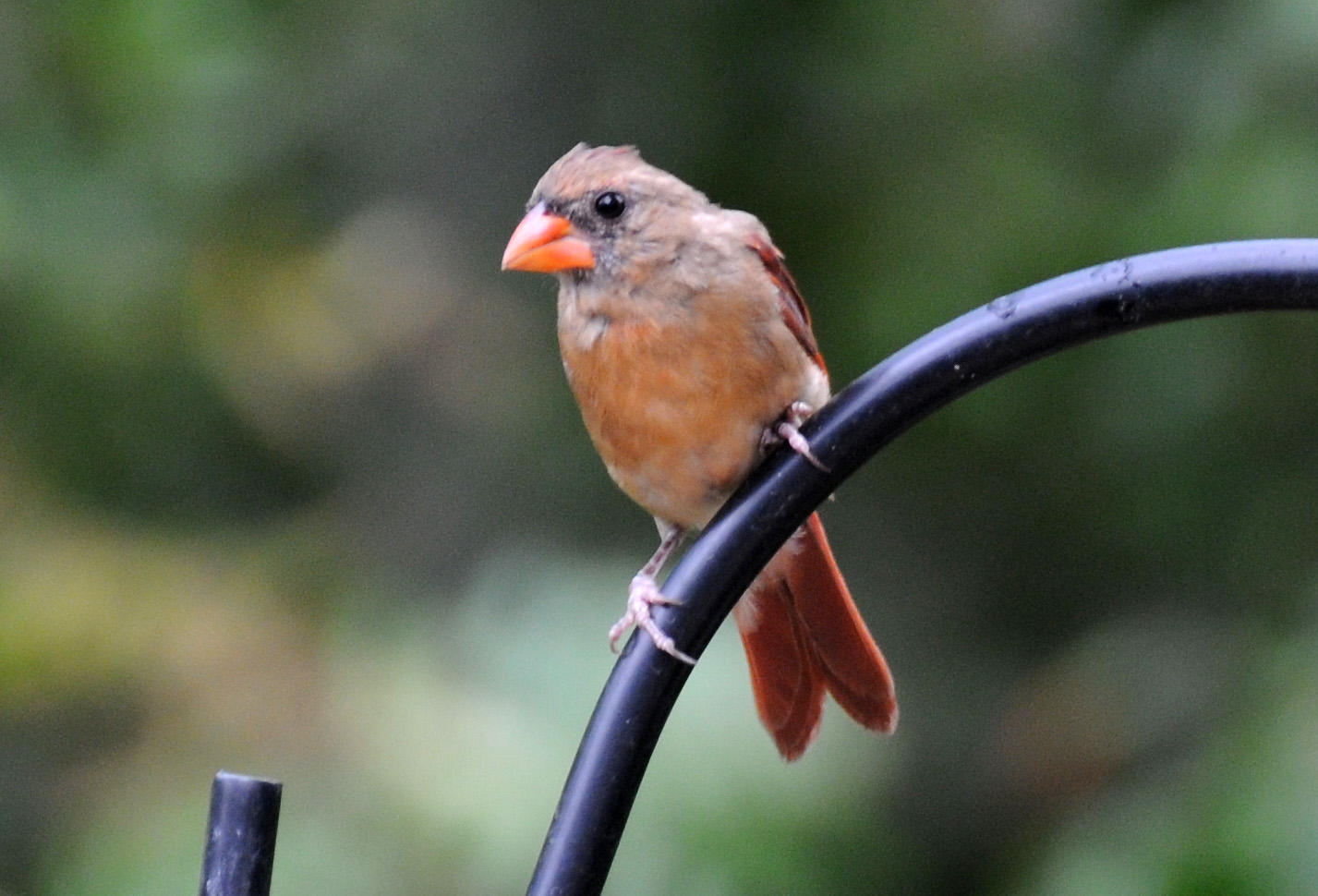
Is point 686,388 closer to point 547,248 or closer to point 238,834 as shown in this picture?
point 547,248

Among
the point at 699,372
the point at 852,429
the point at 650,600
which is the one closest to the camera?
the point at 852,429

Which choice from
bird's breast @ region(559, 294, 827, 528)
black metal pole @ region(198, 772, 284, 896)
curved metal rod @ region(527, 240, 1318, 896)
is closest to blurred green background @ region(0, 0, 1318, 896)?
bird's breast @ region(559, 294, 827, 528)

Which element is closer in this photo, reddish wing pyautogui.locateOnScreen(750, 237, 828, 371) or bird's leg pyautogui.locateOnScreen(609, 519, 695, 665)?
bird's leg pyautogui.locateOnScreen(609, 519, 695, 665)

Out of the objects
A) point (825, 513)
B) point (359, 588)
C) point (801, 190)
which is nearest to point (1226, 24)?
point (801, 190)

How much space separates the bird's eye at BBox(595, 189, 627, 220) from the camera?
2607 millimetres

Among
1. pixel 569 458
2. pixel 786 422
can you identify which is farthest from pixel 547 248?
pixel 569 458

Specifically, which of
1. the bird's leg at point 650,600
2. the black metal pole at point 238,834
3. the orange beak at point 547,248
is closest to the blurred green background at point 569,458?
the bird's leg at point 650,600

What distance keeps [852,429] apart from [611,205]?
1.04 m

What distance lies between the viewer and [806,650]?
251cm

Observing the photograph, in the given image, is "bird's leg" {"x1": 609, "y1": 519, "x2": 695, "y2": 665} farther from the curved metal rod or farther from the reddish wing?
the reddish wing

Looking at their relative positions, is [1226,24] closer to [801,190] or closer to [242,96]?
[801,190]

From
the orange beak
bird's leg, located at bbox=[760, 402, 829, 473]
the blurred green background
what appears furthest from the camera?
the blurred green background

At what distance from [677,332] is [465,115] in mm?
2607

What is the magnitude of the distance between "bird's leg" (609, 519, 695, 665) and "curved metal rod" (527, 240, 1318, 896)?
12mm
